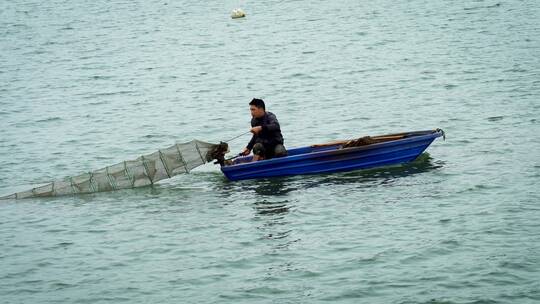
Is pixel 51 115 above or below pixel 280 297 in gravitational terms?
above

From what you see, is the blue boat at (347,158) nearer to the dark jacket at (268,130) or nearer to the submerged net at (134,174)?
the dark jacket at (268,130)

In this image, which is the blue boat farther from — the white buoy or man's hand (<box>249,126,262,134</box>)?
the white buoy

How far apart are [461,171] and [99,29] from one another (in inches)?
1754

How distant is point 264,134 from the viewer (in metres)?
21.2

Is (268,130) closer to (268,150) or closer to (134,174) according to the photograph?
(268,150)

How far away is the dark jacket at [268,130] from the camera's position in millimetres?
20953

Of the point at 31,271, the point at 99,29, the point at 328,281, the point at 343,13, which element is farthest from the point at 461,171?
the point at 99,29

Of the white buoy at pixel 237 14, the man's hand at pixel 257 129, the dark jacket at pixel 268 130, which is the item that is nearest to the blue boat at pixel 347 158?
the dark jacket at pixel 268 130

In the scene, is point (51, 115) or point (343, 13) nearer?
point (51, 115)

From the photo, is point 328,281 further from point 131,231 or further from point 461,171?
point 461,171

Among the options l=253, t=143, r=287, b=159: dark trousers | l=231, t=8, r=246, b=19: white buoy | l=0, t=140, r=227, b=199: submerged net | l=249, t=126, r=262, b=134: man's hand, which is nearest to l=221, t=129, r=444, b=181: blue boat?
l=253, t=143, r=287, b=159: dark trousers

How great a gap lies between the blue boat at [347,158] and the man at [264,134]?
0.29 meters

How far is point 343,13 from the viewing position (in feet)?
201

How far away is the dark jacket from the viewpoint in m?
21.0
